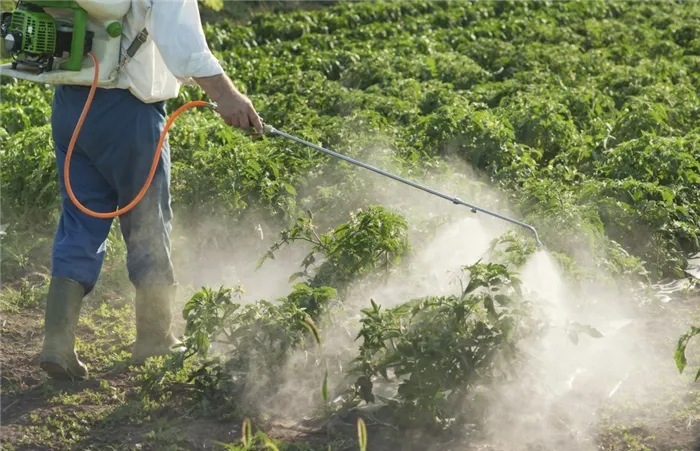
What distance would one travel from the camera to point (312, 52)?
32.8 ft

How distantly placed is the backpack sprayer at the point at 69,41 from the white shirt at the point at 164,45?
41 mm

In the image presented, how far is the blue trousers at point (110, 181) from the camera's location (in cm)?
410

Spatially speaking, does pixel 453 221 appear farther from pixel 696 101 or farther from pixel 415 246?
pixel 696 101

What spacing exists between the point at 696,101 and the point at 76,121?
4830 millimetres

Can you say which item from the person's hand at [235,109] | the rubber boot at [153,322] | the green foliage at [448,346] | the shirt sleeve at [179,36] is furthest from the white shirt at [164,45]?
the green foliage at [448,346]

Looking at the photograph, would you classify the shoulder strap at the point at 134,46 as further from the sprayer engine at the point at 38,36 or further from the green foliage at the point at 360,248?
the green foliage at the point at 360,248

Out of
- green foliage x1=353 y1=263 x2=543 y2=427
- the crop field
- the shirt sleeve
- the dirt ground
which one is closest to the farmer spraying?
the shirt sleeve

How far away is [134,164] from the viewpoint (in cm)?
416

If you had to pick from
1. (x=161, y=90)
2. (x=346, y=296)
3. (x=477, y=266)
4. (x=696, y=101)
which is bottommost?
(x=696, y=101)

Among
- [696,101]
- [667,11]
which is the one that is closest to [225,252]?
[696,101]

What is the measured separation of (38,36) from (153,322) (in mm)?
1217

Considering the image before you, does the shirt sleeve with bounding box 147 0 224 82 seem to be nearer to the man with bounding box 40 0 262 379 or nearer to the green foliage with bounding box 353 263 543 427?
the man with bounding box 40 0 262 379

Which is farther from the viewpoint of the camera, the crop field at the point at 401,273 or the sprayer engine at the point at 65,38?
the sprayer engine at the point at 65,38

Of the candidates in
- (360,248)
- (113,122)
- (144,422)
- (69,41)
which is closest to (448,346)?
(360,248)
